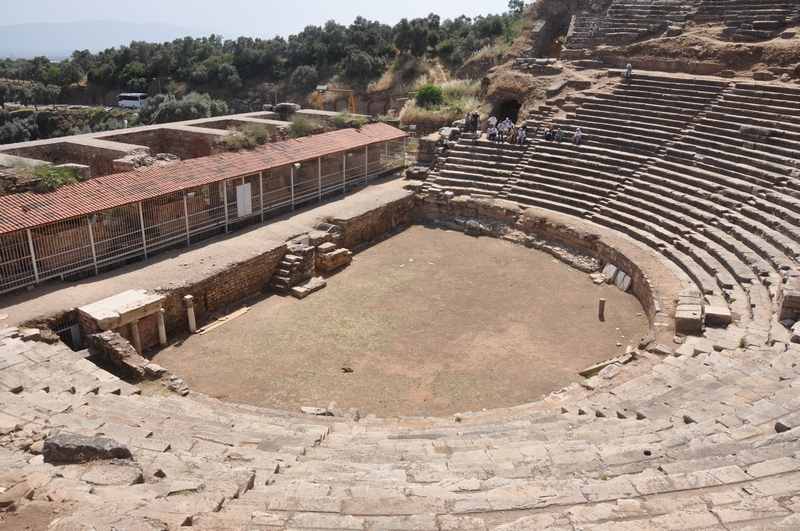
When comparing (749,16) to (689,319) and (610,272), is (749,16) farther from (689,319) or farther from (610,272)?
(689,319)

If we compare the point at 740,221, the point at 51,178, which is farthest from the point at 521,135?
the point at 51,178

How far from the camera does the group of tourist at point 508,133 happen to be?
70.2ft

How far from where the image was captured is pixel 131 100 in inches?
1992

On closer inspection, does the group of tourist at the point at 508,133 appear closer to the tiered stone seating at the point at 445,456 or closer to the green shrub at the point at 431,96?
the green shrub at the point at 431,96

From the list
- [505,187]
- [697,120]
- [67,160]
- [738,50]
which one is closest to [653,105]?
[697,120]

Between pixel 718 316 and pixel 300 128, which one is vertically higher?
pixel 300 128

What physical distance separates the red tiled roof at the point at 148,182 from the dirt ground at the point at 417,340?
3.33m

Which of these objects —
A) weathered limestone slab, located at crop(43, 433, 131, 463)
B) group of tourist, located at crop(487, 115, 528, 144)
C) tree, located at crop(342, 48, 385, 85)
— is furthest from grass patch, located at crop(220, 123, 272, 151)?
tree, located at crop(342, 48, 385, 85)

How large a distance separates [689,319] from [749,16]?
1748cm

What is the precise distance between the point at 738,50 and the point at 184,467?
23020mm

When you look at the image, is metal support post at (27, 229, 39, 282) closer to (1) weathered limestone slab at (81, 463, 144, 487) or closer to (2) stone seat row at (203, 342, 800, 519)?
(2) stone seat row at (203, 342, 800, 519)

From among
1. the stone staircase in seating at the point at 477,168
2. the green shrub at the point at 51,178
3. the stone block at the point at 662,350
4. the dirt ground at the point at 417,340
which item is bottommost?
the dirt ground at the point at 417,340

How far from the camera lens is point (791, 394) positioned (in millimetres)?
7551

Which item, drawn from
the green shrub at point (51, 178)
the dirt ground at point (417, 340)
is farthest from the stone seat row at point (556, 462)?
the green shrub at point (51, 178)
